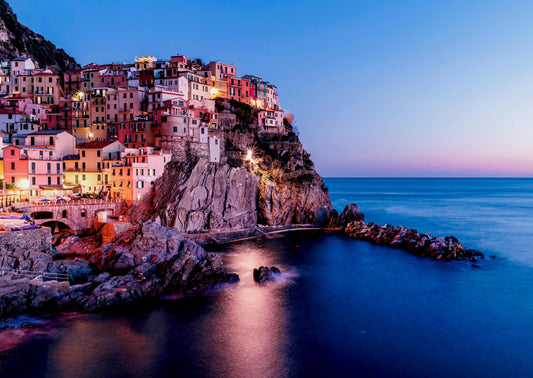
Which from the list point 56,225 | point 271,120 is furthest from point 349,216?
point 56,225

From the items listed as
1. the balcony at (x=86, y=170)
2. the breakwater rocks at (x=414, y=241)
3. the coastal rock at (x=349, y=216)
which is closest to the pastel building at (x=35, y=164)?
the balcony at (x=86, y=170)

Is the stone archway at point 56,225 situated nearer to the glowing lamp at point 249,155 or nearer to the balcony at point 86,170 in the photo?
the balcony at point 86,170

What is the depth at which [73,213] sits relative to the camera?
39.9 m

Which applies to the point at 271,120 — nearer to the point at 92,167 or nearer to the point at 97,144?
the point at 97,144

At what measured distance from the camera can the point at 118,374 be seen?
60.6 ft

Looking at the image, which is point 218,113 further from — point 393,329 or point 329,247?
point 393,329

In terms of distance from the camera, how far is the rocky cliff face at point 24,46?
76.7m

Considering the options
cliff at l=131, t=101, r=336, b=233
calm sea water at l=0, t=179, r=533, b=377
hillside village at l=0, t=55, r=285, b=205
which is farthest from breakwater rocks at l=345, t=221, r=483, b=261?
hillside village at l=0, t=55, r=285, b=205

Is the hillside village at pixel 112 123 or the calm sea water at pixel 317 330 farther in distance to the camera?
the hillside village at pixel 112 123

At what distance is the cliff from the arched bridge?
12.0 ft

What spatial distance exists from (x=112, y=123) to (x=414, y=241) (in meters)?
44.4

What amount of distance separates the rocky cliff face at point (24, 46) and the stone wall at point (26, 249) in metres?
58.0

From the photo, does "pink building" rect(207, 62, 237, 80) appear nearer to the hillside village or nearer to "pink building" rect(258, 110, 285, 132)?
the hillside village

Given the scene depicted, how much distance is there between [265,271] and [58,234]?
2295cm
